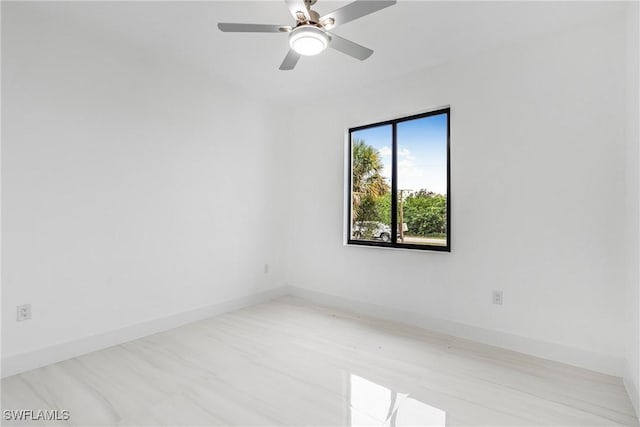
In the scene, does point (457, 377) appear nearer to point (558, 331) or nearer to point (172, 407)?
point (558, 331)

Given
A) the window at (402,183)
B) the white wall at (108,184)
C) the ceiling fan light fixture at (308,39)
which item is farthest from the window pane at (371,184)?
the ceiling fan light fixture at (308,39)

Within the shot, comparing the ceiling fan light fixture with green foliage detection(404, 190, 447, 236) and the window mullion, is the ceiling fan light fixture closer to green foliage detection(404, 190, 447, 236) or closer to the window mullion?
the window mullion

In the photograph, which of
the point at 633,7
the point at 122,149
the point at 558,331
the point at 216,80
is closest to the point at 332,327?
the point at 558,331

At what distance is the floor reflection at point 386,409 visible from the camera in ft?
5.75

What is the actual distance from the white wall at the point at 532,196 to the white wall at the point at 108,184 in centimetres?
186

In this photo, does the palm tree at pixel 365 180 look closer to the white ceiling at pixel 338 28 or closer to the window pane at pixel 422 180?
the window pane at pixel 422 180

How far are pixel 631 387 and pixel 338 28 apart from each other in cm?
317

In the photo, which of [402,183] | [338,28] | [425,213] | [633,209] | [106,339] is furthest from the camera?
[402,183]

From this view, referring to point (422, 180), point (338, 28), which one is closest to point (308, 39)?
point (338, 28)

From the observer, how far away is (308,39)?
6.41 ft

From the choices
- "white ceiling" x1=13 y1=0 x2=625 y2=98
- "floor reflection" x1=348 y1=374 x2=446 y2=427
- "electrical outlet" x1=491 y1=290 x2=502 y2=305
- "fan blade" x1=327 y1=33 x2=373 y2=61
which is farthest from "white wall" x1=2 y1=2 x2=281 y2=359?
"electrical outlet" x1=491 y1=290 x2=502 y2=305

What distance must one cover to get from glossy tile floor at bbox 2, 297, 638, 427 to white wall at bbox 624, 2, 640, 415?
0.71 feet

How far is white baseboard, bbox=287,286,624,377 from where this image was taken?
2307 millimetres

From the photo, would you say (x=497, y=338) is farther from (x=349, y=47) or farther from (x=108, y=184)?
(x=108, y=184)
